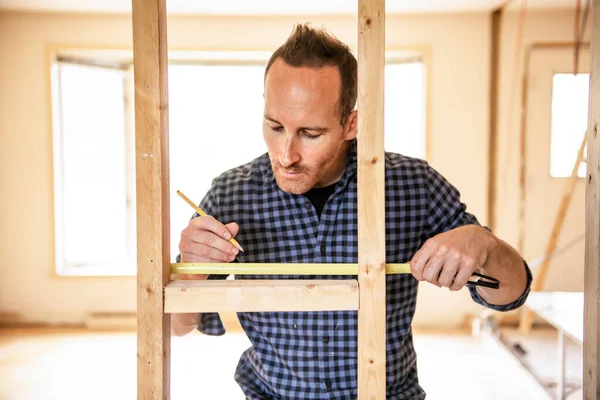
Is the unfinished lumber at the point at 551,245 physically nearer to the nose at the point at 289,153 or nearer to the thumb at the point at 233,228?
the nose at the point at 289,153

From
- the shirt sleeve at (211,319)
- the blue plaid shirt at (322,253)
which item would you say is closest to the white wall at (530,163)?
the blue plaid shirt at (322,253)

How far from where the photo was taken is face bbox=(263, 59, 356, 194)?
1.33 meters

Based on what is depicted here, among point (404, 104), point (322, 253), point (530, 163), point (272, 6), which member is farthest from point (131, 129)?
point (322, 253)

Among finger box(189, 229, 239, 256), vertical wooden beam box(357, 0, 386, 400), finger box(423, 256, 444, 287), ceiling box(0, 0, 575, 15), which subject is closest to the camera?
vertical wooden beam box(357, 0, 386, 400)

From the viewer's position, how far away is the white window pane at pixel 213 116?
4918 mm

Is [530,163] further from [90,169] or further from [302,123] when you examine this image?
[302,123]

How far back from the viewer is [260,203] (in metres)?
1.58

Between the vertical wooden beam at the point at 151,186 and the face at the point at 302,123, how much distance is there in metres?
0.39

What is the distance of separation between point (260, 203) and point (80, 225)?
3.88m

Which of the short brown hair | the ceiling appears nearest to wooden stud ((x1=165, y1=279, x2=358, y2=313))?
the short brown hair

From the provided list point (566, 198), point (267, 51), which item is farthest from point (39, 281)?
point (566, 198)

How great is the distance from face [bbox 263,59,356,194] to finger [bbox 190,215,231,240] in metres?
0.26

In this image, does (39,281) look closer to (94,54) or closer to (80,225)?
(80,225)

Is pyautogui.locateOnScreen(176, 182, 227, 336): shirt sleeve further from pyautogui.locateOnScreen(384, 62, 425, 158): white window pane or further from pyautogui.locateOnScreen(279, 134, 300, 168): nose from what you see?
pyautogui.locateOnScreen(384, 62, 425, 158): white window pane
